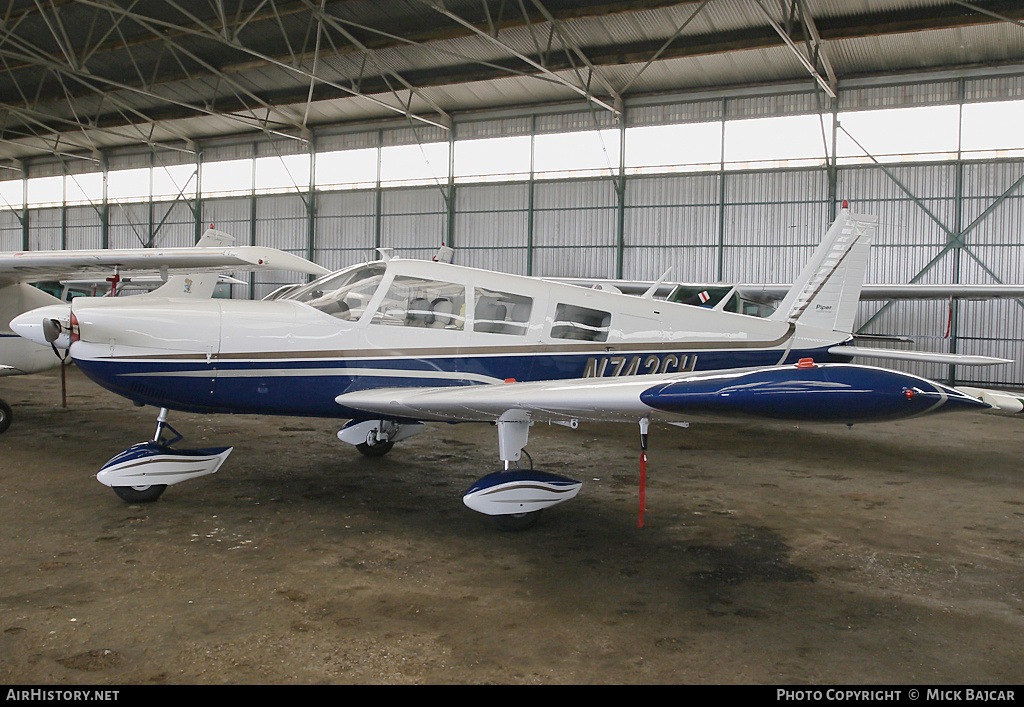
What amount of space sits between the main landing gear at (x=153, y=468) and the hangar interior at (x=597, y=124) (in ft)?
36.7

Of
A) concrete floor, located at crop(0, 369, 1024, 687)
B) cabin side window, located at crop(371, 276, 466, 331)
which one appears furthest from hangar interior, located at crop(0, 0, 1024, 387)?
concrete floor, located at crop(0, 369, 1024, 687)

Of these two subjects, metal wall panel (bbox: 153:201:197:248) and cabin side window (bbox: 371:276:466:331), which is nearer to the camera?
cabin side window (bbox: 371:276:466:331)

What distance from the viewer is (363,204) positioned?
73.8 feet

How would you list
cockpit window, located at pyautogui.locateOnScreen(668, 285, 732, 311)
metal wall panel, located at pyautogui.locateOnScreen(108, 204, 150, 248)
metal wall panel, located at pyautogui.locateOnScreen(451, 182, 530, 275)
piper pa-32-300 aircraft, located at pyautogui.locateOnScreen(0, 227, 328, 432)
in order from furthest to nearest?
metal wall panel, located at pyautogui.locateOnScreen(108, 204, 150, 248), metal wall panel, located at pyautogui.locateOnScreen(451, 182, 530, 275), cockpit window, located at pyautogui.locateOnScreen(668, 285, 732, 311), piper pa-32-300 aircraft, located at pyautogui.locateOnScreen(0, 227, 328, 432)

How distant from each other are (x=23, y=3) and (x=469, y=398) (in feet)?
60.6

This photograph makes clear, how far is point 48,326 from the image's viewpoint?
16.9 ft

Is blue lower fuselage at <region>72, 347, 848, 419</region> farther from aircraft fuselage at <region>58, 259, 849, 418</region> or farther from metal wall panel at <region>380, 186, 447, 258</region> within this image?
metal wall panel at <region>380, 186, 447, 258</region>

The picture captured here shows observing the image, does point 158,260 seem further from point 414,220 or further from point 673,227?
point 414,220

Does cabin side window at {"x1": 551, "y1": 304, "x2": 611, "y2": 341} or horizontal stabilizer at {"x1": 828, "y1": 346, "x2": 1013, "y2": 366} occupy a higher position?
cabin side window at {"x1": 551, "y1": 304, "x2": 611, "y2": 341}

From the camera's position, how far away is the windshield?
5.39 metres

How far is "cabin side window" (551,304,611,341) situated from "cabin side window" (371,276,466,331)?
80 cm

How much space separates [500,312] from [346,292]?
3.99 ft

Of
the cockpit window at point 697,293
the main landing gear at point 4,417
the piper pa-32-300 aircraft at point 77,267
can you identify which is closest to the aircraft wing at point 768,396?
the piper pa-32-300 aircraft at point 77,267

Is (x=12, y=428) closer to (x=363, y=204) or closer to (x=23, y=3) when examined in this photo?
(x=23, y=3)
